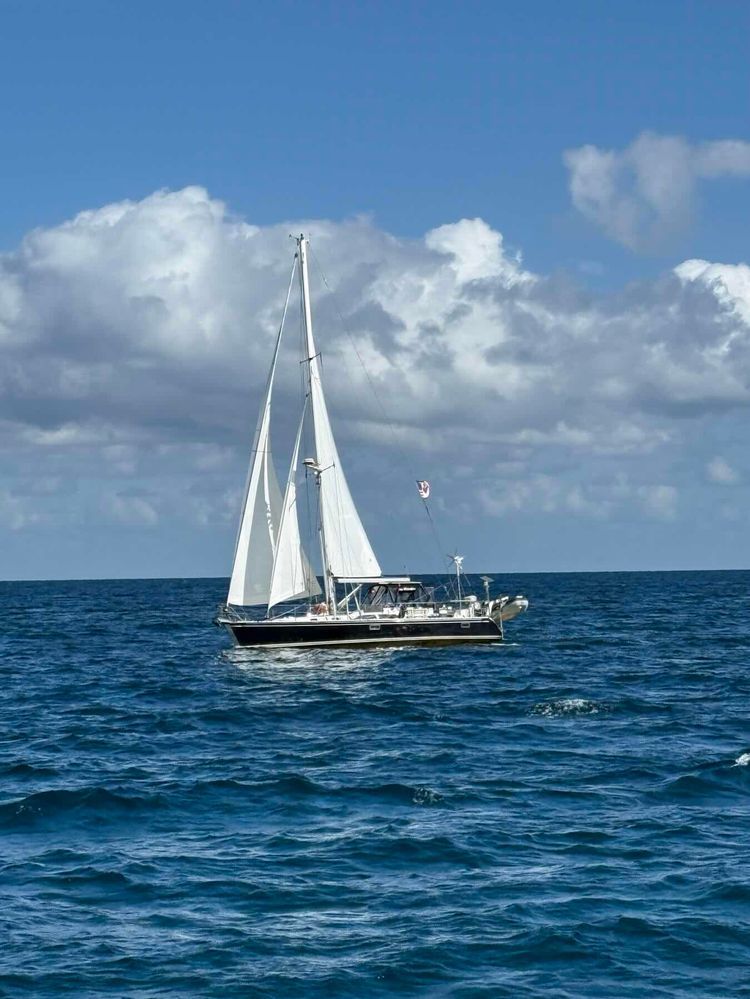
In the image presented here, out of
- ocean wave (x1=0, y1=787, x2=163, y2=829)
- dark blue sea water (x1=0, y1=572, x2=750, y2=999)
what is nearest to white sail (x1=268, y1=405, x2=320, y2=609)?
dark blue sea water (x1=0, y1=572, x2=750, y2=999)

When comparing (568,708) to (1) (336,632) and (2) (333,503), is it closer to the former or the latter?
(1) (336,632)

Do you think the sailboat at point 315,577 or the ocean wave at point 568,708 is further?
the sailboat at point 315,577

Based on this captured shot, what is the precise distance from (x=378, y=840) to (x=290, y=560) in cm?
4135

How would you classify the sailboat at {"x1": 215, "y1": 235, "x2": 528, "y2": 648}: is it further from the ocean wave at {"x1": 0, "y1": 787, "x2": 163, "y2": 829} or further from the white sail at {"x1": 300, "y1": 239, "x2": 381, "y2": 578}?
the ocean wave at {"x1": 0, "y1": 787, "x2": 163, "y2": 829}

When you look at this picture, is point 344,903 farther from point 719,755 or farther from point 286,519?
point 286,519

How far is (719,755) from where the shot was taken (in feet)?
111

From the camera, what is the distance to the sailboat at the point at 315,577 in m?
64.8

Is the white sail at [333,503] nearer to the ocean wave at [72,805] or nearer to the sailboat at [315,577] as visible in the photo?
the sailboat at [315,577]

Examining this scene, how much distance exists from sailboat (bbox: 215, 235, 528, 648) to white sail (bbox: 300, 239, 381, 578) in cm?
6

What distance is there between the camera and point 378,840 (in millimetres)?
24828

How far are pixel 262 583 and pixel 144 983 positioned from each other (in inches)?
1933

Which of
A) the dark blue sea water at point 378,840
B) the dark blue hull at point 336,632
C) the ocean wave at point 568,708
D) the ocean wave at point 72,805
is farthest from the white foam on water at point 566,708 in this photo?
the dark blue hull at point 336,632

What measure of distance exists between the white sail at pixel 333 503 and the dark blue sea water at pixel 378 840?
17.6m

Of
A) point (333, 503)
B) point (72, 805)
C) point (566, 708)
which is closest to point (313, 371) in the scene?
point (333, 503)
